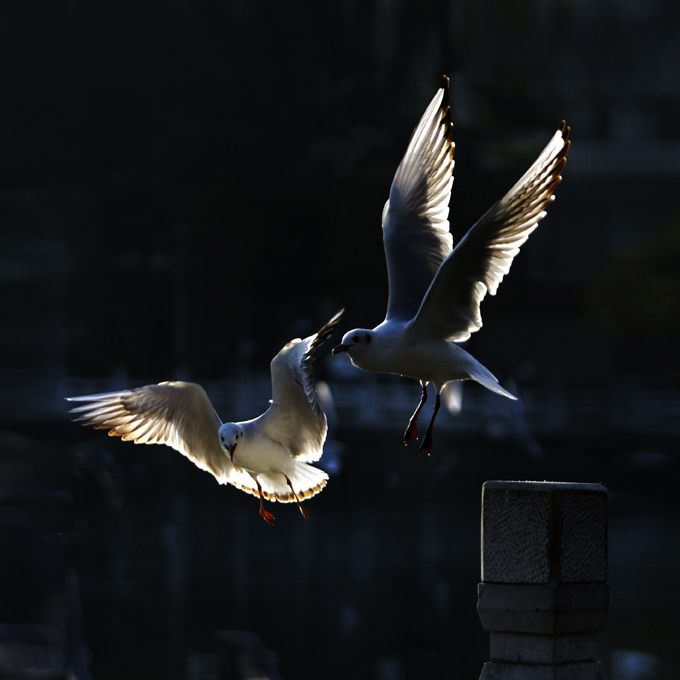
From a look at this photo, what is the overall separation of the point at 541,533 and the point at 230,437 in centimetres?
203

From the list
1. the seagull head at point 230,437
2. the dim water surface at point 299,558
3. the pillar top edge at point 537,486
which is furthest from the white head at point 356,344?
the dim water surface at point 299,558

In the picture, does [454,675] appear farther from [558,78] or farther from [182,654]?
[558,78]

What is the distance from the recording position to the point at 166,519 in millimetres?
23781

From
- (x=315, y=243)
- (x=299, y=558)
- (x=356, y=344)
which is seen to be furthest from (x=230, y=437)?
(x=315, y=243)

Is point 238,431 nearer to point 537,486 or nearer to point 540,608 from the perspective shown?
point 537,486

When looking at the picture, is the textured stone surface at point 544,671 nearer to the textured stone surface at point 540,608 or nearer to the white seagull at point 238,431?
the textured stone surface at point 540,608

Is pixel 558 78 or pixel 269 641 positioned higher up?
pixel 558 78

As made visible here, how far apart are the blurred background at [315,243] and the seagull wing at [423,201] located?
15065mm

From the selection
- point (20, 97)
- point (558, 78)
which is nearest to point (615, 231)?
point (558, 78)

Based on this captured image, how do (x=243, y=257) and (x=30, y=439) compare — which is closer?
(x=30, y=439)

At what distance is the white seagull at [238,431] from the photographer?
6.24 meters

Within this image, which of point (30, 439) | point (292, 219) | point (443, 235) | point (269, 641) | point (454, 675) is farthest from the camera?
point (292, 219)

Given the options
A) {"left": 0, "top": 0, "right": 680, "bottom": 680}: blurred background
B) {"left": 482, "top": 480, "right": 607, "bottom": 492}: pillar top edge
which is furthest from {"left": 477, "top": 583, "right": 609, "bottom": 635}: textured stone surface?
{"left": 0, "top": 0, "right": 680, "bottom": 680}: blurred background

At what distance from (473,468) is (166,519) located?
596 centimetres
